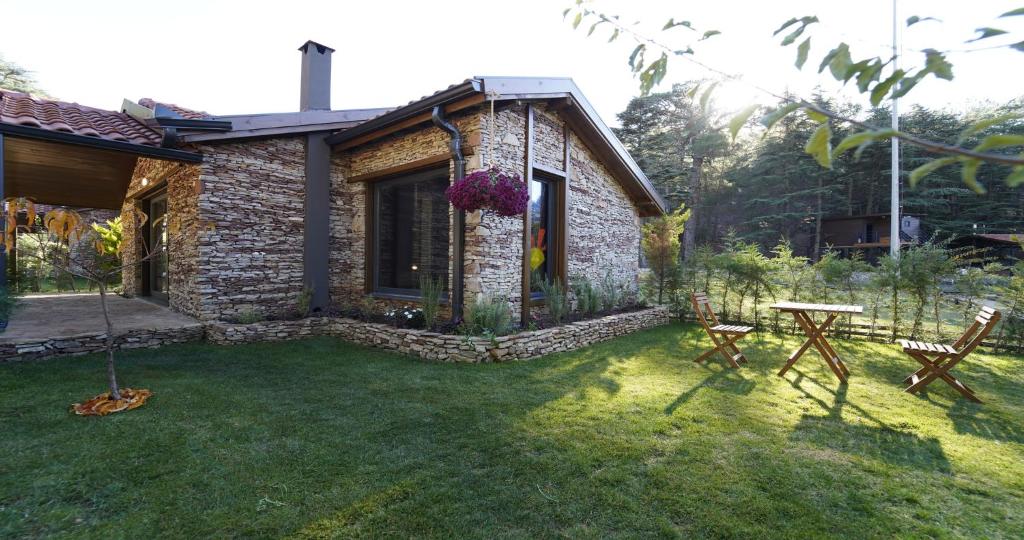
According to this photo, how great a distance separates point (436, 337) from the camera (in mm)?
5410

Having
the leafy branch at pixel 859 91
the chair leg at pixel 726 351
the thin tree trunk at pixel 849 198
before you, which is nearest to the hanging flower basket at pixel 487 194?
the chair leg at pixel 726 351

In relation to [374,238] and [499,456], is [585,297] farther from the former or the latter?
[499,456]

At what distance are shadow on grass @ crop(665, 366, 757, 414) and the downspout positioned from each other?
292 cm

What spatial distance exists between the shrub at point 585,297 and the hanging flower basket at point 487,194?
279 centimetres

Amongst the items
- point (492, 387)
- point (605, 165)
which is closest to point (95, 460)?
point (492, 387)

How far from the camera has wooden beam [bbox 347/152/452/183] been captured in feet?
20.3

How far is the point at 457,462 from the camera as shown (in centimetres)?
284

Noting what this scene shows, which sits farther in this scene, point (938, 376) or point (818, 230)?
point (818, 230)

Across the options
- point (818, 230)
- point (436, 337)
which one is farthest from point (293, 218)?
point (818, 230)

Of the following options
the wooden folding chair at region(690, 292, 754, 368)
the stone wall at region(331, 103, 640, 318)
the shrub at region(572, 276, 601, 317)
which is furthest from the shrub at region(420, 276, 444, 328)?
the wooden folding chair at region(690, 292, 754, 368)

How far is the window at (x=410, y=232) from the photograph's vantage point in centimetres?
661

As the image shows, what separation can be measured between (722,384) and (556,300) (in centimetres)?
270

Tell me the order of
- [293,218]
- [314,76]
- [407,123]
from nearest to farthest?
[407,123], [293,218], [314,76]

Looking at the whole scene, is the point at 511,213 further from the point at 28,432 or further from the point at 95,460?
the point at 28,432
